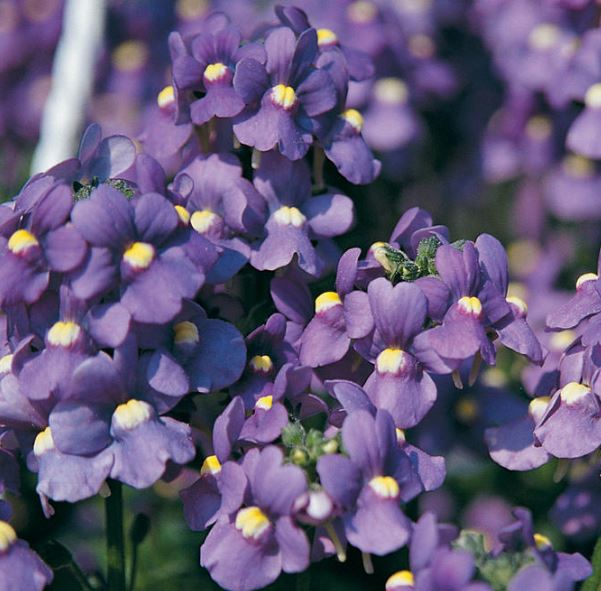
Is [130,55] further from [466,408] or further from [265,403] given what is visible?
[265,403]

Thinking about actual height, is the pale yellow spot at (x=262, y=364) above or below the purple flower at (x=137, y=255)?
below

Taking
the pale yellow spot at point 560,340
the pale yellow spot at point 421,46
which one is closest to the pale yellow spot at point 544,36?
the pale yellow spot at point 421,46

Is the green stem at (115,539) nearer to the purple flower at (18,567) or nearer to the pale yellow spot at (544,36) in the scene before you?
the purple flower at (18,567)

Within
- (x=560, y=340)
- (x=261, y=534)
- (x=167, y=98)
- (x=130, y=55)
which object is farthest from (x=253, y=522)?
(x=130, y=55)

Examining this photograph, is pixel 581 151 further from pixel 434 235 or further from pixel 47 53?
pixel 47 53

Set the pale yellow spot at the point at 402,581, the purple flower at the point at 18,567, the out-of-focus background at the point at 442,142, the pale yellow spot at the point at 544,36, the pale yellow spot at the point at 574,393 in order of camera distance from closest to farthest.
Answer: the pale yellow spot at the point at 402,581
the purple flower at the point at 18,567
the pale yellow spot at the point at 574,393
the out-of-focus background at the point at 442,142
the pale yellow spot at the point at 544,36

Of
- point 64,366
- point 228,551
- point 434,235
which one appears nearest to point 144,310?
point 64,366
